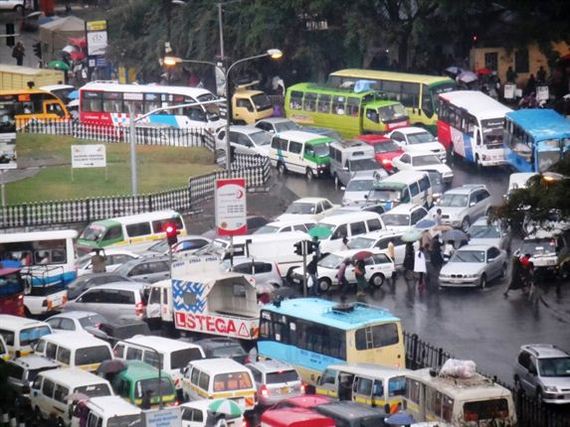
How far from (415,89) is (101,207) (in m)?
16.1

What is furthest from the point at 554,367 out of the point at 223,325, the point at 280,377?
the point at 223,325

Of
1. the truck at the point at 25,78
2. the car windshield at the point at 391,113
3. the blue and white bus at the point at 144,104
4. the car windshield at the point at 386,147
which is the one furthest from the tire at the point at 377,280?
the truck at the point at 25,78

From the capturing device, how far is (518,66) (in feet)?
240

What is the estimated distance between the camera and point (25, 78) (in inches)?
3275

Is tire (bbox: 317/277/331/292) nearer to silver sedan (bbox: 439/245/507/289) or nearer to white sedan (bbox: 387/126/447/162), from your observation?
silver sedan (bbox: 439/245/507/289)

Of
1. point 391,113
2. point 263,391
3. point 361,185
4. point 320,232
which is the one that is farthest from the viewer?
point 391,113

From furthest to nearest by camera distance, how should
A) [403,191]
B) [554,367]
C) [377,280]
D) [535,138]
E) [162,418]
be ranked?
[535,138]
[403,191]
[377,280]
[554,367]
[162,418]

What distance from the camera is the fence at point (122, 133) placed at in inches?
2744

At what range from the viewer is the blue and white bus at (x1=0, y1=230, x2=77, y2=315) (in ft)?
155

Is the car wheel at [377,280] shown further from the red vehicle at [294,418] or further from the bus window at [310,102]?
the bus window at [310,102]

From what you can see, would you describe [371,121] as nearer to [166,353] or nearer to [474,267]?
[474,267]

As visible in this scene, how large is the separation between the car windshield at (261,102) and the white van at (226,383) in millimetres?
36315

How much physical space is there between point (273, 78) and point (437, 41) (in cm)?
846

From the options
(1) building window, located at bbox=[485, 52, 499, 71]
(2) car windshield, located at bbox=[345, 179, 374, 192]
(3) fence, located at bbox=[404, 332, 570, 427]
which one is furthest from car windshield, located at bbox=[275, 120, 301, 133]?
(3) fence, located at bbox=[404, 332, 570, 427]
